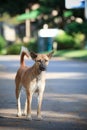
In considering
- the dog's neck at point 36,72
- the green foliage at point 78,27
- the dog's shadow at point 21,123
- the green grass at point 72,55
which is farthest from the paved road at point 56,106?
the green foliage at point 78,27

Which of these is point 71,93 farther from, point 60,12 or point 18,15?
point 18,15

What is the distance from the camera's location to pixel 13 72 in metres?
26.2

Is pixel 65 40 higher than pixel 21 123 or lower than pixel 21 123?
lower

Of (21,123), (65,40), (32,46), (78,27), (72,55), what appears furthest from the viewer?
(32,46)

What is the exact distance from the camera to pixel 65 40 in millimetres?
47781

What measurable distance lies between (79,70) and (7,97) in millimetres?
11324

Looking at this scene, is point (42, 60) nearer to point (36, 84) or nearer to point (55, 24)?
point (36, 84)

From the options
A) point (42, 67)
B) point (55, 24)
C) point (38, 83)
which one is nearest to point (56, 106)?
point (38, 83)

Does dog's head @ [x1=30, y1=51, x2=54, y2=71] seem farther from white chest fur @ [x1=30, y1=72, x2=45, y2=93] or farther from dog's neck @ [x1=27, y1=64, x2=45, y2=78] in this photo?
white chest fur @ [x1=30, y1=72, x2=45, y2=93]

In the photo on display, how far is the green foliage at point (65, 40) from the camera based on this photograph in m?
47.6

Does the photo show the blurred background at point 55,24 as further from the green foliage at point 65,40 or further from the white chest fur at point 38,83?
the white chest fur at point 38,83

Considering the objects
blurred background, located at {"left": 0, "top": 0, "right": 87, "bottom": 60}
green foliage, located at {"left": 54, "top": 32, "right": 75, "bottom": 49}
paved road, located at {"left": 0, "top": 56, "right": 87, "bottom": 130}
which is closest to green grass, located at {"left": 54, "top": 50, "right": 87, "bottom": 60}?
blurred background, located at {"left": 0, "top": 0, "right": 87, "bottom": 60}

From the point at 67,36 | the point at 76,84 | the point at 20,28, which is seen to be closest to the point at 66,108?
the point at 76,84

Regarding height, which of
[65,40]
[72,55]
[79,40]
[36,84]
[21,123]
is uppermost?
[36,84]
